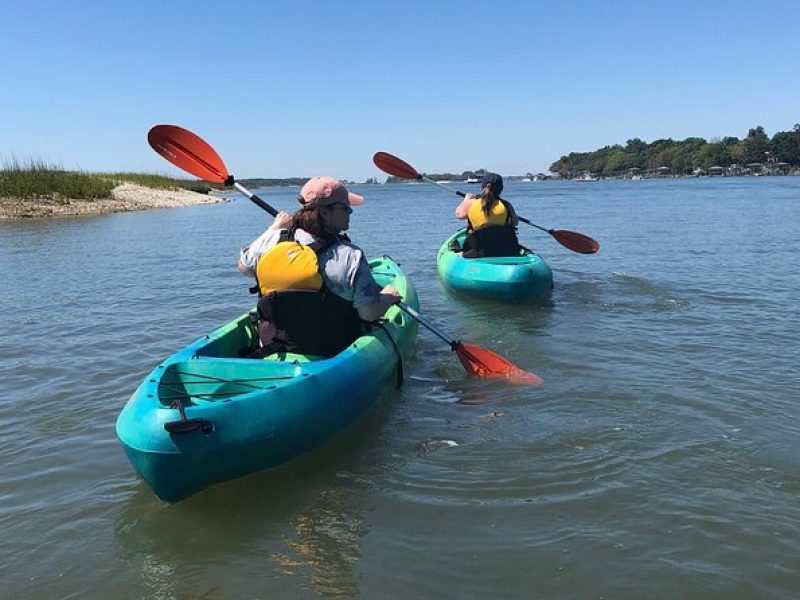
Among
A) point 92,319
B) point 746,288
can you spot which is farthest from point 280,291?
point 746,288

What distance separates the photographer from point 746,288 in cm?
913

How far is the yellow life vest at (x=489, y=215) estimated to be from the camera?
879cm

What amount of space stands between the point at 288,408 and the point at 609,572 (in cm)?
183

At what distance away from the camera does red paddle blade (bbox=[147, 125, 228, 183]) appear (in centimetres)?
661

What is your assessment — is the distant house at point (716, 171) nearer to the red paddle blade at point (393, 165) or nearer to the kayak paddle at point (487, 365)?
the red paddle blade at point (393, 165)

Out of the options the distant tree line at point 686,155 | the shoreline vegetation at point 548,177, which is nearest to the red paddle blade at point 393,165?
the shoreline vegetation at point 548,177

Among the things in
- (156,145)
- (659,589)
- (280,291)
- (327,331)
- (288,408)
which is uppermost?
(156,145)

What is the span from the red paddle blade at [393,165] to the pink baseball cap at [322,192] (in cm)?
689

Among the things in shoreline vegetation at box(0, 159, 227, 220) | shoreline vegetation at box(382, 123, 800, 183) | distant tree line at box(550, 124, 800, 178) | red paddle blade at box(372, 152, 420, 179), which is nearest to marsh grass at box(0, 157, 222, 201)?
shoreline vegetation at box(0, 159, 227, 220)

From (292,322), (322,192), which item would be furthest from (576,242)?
(292,322)

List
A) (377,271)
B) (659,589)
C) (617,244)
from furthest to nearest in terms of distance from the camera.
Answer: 1. (617,244)
2. (377,271)
3. (659,589)

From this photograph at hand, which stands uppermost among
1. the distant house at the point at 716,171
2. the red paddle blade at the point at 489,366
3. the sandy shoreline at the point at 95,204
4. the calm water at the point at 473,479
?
the distant house at the point at 716,171

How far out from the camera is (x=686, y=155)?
379 feet

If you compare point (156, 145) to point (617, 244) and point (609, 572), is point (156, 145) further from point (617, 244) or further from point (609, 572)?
point (617, 244)
